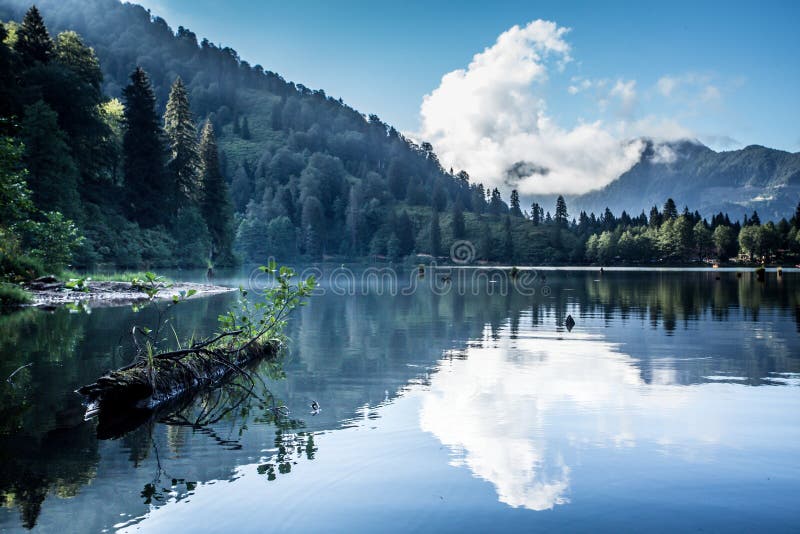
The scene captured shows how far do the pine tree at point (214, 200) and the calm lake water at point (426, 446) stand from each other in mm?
99213

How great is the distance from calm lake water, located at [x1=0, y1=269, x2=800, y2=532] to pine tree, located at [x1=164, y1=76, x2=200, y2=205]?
9257 centimetres

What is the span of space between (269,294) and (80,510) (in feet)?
38.5

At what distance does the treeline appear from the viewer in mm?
64625

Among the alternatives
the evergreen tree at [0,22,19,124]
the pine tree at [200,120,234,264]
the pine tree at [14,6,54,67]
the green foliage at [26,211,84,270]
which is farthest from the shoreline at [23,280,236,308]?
the pine tree at [200,120,234,264]

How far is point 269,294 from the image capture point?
20094mm

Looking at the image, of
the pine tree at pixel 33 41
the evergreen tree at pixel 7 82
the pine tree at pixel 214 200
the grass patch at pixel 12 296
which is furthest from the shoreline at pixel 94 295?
the pine tree at pixel 214 200

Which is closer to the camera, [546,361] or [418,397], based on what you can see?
[418,397]

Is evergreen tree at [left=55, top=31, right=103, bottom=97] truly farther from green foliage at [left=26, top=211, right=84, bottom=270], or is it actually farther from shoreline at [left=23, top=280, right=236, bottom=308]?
shoreline at [left=23, top=280, right=236, bottom=308]

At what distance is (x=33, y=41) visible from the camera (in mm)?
80062

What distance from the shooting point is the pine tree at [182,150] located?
11075cm

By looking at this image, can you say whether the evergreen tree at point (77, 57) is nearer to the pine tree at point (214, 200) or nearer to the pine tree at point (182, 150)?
the pine tree at point (182, 150)

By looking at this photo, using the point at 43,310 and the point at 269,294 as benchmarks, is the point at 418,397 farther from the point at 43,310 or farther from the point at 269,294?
the point at 43,310

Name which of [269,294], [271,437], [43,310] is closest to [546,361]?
[269,294]

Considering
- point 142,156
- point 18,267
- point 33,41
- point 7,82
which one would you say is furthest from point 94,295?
point 142,156
